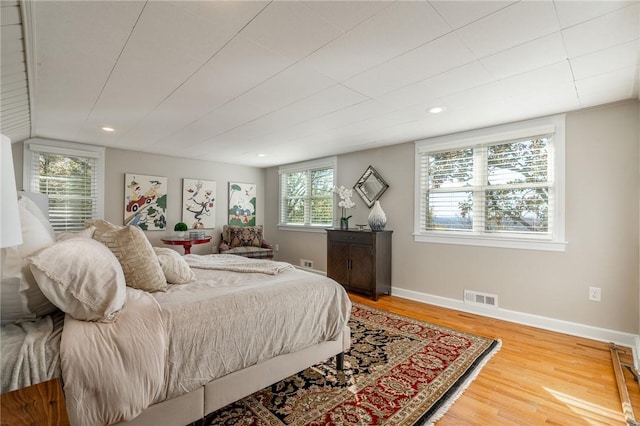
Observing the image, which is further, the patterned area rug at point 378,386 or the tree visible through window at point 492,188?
the tree visible through window at point 492,188

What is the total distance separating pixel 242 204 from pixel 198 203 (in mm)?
943

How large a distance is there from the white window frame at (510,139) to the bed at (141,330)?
2.39m

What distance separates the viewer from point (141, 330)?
130 centimetres

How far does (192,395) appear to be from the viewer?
4.73ft

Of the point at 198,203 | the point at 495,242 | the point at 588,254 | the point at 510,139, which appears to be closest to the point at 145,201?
the point at 198,203

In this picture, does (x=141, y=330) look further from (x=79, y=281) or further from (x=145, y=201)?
(x=145, y=201)

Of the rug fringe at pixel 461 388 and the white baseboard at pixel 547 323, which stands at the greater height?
the white baseboard at pixel 547 323

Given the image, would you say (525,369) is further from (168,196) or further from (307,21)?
(168,196)

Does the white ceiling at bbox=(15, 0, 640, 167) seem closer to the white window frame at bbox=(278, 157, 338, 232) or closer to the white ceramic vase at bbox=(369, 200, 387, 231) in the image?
the white ceramic vase at bbox=(369, 200, 387, 231)

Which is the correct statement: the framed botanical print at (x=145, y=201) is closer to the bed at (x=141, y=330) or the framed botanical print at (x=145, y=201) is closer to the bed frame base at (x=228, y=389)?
the bed at (x=141, y=330)

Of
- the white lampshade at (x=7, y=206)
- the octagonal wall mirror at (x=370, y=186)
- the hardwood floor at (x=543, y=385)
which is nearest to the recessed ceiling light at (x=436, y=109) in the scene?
the octagonal wall mirror at (x=370, y=186)

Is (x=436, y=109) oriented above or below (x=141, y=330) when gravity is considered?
above

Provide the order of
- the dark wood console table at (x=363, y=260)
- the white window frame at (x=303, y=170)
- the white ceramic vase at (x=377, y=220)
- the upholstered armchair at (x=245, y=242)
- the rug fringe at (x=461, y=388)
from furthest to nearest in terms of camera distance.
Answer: the upholstered armchair at (x=245, y=242), the white window frame at (x=303, y=170), the white ceramic vase at (x=377, y=220), the dark wood console table at (x=363, y=260), the rug fringe at (x=461, y=388)

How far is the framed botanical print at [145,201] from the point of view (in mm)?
4871
